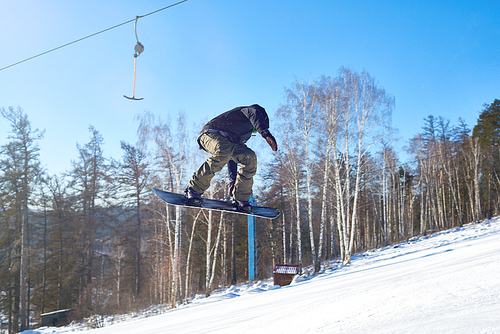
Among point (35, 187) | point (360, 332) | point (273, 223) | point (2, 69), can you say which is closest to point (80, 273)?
point (35, 187)

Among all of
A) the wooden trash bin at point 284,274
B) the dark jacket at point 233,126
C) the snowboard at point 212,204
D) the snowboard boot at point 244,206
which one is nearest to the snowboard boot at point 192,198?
the snowboard at point 212,204

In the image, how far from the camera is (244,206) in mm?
5023

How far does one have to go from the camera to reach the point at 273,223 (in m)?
24.5

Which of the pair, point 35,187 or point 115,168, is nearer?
point 35,187

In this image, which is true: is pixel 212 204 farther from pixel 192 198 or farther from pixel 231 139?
pixel 231 139

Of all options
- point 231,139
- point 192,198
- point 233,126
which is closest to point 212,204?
point 192,198

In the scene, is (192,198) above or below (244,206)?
above

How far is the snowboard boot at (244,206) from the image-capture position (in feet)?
16.3

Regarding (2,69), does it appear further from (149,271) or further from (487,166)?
(487,166)

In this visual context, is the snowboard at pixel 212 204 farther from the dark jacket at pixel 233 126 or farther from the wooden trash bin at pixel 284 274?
the wooden trash bin at pixel 284 274

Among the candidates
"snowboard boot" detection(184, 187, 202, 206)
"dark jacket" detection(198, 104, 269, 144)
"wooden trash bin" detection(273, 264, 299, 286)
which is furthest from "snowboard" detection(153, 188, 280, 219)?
"wooden trash bin" detection(273, 264, 299, 286)

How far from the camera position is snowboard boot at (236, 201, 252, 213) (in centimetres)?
498

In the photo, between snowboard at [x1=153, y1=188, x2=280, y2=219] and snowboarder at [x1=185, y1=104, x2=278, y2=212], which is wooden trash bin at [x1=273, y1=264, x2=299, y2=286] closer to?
snowboard at [x1=153, y1=188, x2=280, y2=219]

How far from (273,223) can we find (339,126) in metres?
12.4
